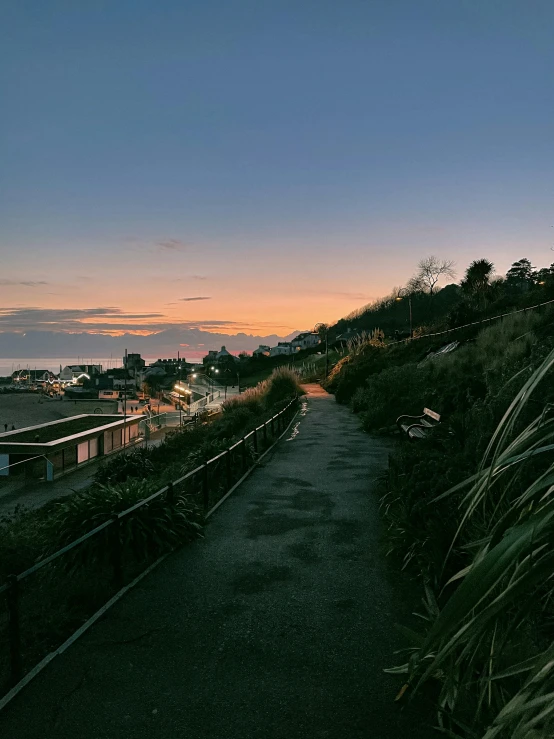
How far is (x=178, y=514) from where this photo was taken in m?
7.64

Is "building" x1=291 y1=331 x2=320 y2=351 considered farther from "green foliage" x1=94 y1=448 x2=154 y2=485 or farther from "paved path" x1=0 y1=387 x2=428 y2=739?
"paved path" x1=0 y1=387 x2=428 y2=739

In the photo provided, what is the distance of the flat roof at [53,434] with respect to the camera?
105 ft

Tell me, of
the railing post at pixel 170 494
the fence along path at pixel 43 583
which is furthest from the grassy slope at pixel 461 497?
the fence along path at pixel 43 583

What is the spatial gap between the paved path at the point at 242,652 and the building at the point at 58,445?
26218mm

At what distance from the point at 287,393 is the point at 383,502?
2244 centimetres

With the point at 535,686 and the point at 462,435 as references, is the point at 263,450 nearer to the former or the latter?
the point at 462,435

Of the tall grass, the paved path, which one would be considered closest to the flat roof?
the tall grass

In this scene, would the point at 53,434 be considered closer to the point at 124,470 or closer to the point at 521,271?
the point at 124,470

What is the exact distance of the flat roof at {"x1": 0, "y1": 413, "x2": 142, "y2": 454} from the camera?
32000 mm

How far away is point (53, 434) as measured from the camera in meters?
38.0

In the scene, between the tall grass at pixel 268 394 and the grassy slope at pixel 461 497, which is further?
the tall grass at pixel 268 394

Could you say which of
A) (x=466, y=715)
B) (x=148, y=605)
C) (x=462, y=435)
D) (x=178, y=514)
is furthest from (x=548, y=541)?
(x=462, y=435)

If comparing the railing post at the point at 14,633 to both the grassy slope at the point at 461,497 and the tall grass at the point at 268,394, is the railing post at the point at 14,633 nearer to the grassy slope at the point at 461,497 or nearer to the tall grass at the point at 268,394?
the grassy slope at the point at 461,497

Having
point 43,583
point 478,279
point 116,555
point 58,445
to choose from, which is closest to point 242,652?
point 116,555
